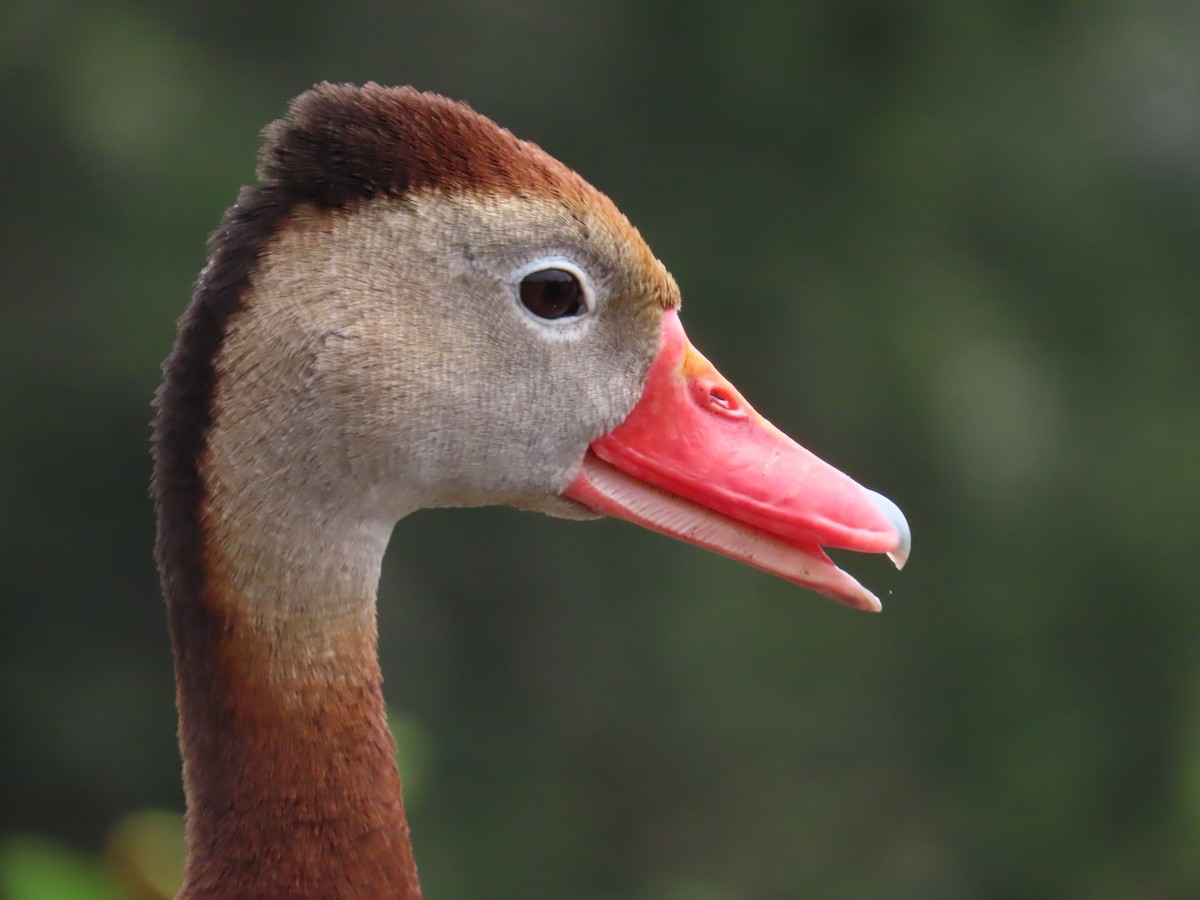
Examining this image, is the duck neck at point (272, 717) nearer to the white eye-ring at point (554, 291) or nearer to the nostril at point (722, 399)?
the white eye-ring at point (554, 291)

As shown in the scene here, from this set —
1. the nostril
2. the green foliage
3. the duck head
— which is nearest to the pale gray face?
the duck head

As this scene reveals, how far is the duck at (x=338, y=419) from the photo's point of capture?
171 cm

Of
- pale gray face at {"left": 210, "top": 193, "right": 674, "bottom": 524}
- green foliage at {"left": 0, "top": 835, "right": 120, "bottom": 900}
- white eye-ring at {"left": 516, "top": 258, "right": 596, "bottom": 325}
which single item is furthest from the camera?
green foliage at {"left": 0, "top": 835, "right": 120, "bottom": 900}

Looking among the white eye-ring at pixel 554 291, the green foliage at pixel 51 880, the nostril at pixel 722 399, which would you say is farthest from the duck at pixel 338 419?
the green foliage at pixel 51 880

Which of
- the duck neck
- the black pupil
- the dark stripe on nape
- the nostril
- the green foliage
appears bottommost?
the green foliage

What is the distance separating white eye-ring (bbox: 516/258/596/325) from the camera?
1823 mm

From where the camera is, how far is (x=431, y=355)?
70.1 inches

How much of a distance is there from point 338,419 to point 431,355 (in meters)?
0.14

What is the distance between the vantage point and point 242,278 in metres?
1.71

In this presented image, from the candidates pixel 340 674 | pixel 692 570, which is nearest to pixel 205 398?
pixel 340 674

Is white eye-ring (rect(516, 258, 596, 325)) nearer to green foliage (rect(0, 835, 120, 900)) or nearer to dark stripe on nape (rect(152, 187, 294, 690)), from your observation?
dark stripe on nape (rect(152, 187, 294, 690))

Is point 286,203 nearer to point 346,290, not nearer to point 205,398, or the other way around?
point 346,290

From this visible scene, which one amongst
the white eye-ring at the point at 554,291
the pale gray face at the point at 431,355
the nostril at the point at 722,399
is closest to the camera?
the pale gray face at the point at 431,355

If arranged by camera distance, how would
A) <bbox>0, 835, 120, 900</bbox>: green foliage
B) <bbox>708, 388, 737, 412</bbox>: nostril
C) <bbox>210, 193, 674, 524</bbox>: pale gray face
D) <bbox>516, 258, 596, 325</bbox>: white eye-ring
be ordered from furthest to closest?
1. <bbox>0, 835, 120, 900</bbox>: green foliage
2. <bbox>708, 388, 737, 412</bbox>: nostril
3. <bbox>516, 258, 596, 325</bbox>: white eye-ring
4. <bbox>210, 193, 674, 524</bbox>: pale gray face
